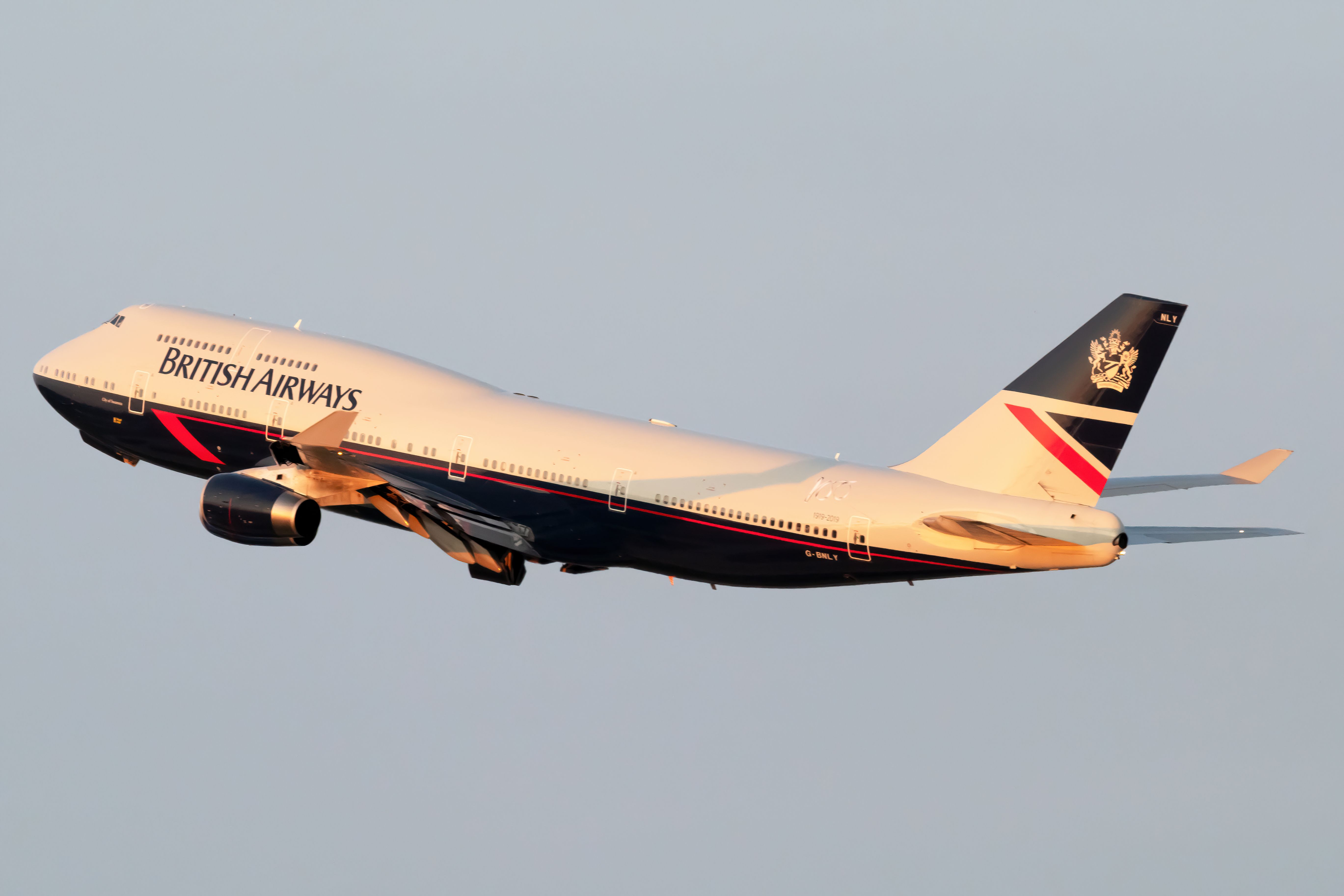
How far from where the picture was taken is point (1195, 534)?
42250 millimetres

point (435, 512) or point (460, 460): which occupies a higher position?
point (460, 460)

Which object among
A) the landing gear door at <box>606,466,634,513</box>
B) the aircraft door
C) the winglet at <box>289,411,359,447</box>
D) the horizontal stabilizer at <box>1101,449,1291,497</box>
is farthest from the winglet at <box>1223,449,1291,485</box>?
the aircraft door

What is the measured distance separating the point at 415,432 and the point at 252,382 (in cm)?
464

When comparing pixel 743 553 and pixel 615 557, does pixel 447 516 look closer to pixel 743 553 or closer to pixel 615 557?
pixel 615 557

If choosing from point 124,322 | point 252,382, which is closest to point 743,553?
point 252,382

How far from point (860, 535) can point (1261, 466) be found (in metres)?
8.26

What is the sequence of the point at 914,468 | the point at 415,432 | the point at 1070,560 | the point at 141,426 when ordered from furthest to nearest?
the point at 141,426 → the point at 415,432 → the point at 914,468 → the point at 1070,560

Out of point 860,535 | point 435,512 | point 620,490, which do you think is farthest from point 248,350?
point 860,535

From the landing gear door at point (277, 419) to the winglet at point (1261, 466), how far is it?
21.4 metres

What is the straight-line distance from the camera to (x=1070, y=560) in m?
41.4

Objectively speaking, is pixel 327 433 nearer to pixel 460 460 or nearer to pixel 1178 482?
pixel 460 460

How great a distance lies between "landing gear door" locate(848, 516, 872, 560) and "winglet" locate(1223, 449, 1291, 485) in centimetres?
776

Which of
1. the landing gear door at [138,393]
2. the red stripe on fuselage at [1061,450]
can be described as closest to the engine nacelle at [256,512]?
the landing gear door at [138,393]

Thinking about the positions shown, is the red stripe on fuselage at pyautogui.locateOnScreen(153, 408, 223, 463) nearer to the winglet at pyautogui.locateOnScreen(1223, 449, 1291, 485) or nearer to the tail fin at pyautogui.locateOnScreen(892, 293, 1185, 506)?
the tail fin at pyautogui.locateOnScreen(892, 293, 1185, 506)
